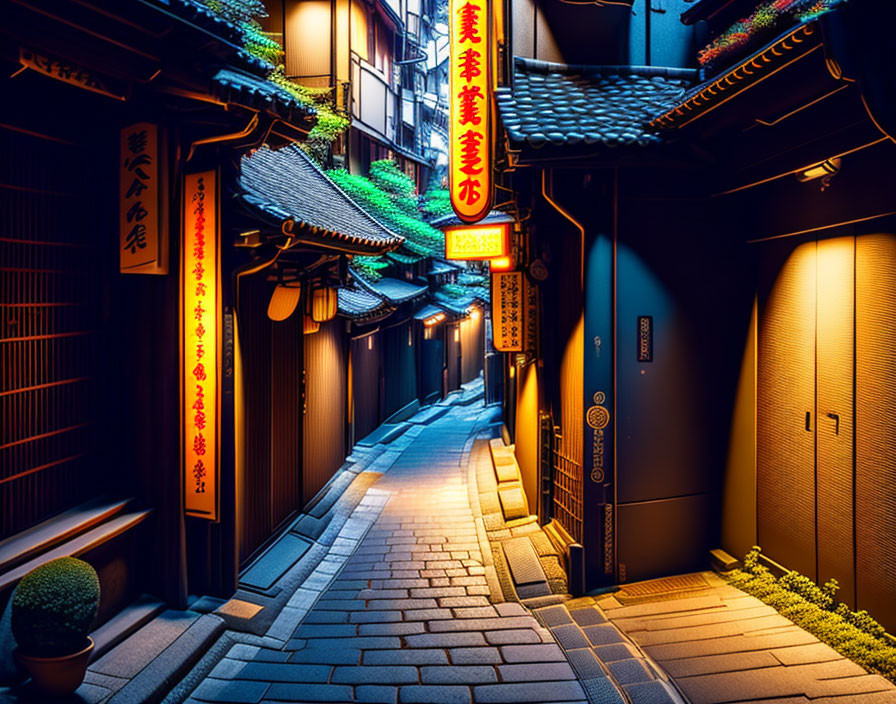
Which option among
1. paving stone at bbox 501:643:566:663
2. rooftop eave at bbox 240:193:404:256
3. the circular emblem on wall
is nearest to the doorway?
the circular emblem on wall

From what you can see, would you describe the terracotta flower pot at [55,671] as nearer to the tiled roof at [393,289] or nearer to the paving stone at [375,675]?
the paving stone at [375,675]

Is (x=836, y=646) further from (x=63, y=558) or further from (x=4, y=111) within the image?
(x=4, y=111)

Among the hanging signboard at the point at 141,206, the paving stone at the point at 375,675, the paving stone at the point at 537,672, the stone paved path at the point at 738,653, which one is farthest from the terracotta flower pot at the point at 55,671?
the stone paved path at the point at 738,653

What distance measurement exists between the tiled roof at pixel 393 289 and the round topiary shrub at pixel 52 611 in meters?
16.8

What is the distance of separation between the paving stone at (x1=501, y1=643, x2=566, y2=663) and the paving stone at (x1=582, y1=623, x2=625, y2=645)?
618 millimetres

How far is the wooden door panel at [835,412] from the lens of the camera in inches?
324

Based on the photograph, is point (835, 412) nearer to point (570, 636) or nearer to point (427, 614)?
point (570, 636)

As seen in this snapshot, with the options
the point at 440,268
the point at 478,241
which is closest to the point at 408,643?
the point at 478,241

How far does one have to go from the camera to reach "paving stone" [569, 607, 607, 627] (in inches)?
356

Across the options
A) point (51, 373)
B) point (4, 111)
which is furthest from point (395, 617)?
point (4, 111)

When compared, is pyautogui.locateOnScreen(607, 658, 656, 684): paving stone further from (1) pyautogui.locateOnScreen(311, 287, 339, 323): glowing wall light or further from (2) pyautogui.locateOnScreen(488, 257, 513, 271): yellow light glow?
(1) pyautogui.locateOnScreen(311, 287, 339, 323): glowing wall light

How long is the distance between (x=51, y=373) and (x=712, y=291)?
939 centimetres

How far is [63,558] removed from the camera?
6.17 m

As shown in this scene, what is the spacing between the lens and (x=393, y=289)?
27.0m
